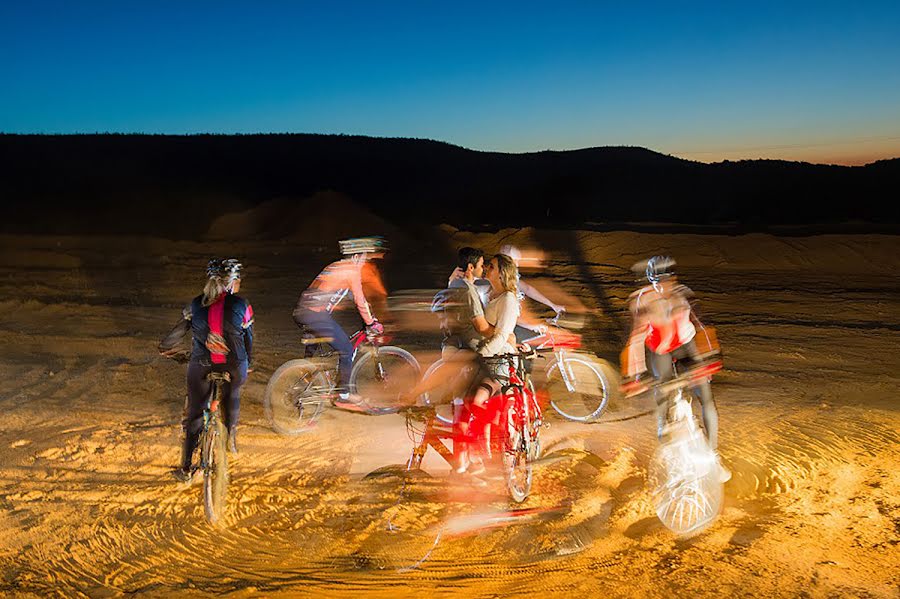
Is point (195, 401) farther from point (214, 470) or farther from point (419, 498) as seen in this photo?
point (419, 498)

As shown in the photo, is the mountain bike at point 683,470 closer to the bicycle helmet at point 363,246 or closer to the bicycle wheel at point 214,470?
the bicycle wheel at point 214,470

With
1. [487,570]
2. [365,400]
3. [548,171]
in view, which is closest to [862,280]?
[365,400]

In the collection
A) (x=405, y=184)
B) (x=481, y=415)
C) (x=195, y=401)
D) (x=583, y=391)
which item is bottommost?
(x=583, y=391)

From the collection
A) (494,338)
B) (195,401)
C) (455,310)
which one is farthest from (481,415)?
(195,401)

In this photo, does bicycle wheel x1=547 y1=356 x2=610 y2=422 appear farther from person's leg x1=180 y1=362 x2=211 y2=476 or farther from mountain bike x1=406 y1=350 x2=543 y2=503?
person's leg x1=180 y1=362 x2=211 y2=476

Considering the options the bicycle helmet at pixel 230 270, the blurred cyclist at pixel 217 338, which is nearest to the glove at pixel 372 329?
the blurred cyclist at pixel 217 338

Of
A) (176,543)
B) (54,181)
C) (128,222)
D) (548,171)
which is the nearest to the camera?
(176,543)

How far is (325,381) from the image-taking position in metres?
8.32

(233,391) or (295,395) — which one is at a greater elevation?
(233,391)

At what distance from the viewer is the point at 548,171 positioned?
92.7 meters

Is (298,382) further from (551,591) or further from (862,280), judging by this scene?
(862,280)

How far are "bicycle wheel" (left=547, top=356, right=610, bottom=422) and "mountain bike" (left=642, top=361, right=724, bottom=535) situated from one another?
2.74 meters

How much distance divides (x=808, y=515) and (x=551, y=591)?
243 centimetres

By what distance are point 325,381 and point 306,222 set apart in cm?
3350
